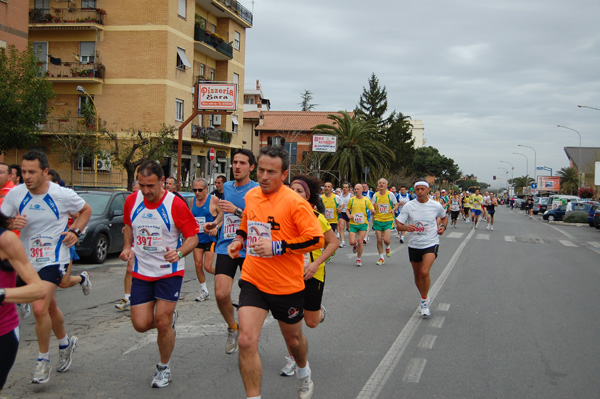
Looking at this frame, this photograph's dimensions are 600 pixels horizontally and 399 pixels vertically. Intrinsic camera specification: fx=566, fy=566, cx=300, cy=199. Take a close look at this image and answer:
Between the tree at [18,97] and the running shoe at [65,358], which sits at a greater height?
the tree at [18,97]

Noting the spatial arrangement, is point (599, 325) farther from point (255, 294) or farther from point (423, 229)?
point (255, 294)

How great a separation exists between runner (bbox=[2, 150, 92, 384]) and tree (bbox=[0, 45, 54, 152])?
731 inches

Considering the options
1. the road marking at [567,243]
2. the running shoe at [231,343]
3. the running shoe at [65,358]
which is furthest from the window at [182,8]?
the running shoe at [65,358]

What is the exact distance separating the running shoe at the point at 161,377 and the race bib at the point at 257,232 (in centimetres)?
149

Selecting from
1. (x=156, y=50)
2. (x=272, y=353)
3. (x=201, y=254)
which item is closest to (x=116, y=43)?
(x=156, y=50)

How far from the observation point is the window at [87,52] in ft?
113

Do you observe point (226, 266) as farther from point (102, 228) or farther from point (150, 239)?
point (102, 228)

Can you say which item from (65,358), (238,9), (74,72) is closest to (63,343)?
(65,358)

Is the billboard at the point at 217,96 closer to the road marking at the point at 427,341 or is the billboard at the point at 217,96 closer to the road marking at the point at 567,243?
the road marking at the point at 567,243

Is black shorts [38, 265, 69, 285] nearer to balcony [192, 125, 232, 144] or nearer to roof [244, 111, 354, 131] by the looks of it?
balcony [192, 125, 232, 144]

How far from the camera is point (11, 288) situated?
3111 mm

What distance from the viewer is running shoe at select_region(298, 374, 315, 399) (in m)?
4.52

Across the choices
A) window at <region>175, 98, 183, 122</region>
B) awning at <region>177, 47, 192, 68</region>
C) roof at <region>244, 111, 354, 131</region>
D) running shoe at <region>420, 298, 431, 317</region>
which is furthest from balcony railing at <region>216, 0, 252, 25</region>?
running shoe at <region>420, 298, 431, 317</region>

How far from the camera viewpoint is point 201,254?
8.82 meters
